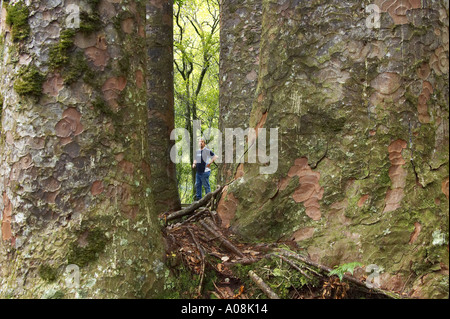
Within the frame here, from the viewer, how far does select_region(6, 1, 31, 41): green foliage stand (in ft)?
6.98

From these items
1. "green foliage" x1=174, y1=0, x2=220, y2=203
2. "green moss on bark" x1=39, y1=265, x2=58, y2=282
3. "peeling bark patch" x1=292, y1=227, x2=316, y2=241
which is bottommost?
"green moss on bark" x1=39, y1=265, x2=58, y2=282

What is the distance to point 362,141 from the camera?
8.96 feet

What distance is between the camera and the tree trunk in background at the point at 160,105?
4.82 metres

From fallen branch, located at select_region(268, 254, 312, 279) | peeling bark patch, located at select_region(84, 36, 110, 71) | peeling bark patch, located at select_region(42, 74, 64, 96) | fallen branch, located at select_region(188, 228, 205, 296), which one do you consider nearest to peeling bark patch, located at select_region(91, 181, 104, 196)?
peeling bark patch, located at select_region(42, 74, 64, 96)

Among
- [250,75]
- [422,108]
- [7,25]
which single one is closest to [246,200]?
[422,108]

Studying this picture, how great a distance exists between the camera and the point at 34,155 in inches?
82.4

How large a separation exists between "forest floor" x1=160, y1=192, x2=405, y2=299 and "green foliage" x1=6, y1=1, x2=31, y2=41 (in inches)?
63.1

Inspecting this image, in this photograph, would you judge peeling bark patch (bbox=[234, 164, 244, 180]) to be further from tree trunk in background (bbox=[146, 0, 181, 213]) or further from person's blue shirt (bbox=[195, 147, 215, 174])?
person's blue shirt (bbox=[195, 147, 215, 174])

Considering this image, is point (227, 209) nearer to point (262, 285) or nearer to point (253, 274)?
point (253, 274)

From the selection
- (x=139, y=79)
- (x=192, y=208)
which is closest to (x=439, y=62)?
(x=139, y=79)

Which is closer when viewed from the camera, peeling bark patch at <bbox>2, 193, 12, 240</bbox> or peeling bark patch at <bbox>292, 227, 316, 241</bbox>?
peeling bark patch at <bbox>2, 193, 12, 240</bbox>

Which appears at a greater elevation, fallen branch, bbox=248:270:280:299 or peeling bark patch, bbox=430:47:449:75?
peeling bark patch, bbox=430:47:449:75

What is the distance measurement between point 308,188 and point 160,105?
266cm
